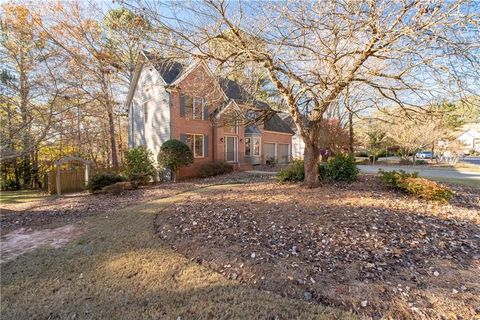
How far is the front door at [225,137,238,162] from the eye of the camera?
17547mm

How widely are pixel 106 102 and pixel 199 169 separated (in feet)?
25.3

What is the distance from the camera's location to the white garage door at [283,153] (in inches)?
965

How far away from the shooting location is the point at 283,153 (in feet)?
82.6

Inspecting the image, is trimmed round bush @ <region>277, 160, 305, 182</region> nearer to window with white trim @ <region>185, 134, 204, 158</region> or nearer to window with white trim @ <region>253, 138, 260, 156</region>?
window with white trim @ <region>185, 134, 204, 158</region>

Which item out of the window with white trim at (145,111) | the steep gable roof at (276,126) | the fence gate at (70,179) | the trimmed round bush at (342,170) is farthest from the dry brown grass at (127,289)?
the steep gable roof at (276,126)

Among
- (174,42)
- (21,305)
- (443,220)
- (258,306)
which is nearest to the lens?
(258,306)

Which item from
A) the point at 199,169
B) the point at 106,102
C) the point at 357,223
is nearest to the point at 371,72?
the point at 357,223

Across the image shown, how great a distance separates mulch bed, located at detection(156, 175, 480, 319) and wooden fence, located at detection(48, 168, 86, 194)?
8.93 metres

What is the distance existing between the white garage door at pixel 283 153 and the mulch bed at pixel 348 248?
1796cm

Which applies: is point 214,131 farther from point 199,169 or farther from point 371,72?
point 371,72

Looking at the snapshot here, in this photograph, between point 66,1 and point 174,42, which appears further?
point 66,1

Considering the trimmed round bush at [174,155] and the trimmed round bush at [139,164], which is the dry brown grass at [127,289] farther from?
the trimmed round bush at [174,155]

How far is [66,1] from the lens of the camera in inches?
551

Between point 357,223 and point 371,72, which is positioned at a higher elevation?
point 371,72
